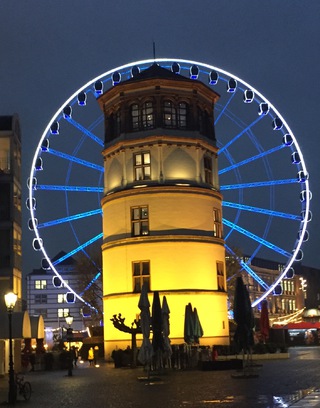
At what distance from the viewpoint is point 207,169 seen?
2202 inches

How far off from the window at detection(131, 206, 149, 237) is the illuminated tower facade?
7 cm

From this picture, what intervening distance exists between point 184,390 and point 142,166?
27701mm

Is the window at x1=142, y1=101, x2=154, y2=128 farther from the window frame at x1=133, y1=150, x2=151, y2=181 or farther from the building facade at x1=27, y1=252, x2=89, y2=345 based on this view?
the building facade at x1=27, y1=252, x2=89, y2=345

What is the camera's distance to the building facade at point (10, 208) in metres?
58.8

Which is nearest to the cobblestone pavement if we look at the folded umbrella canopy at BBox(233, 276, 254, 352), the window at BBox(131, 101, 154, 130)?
the folded umbrella canopy at BBox(233, 276, 254, 352)

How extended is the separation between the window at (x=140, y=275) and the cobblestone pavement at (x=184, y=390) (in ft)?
42.9

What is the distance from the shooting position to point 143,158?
54.6 m

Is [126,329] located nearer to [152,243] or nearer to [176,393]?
[152,243]

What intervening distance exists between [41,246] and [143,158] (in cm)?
1028

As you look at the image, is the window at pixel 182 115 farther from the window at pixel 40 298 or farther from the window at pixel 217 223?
the window at pixel 40 298

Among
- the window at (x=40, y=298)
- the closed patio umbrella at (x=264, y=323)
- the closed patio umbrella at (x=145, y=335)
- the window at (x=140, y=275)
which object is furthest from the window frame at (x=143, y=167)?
the window at (x=40, y=298)

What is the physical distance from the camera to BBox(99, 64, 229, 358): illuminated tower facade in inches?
2061

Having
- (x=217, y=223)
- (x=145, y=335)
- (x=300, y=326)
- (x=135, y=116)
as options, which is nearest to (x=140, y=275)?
(x=217, y=223)

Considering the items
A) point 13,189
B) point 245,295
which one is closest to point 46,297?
point 13,189
